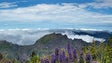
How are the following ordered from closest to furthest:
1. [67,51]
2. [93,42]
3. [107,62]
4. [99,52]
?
[67,51], [107,62], [99,52], [93,42]

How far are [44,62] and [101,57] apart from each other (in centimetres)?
350

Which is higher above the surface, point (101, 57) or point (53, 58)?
point (53, 58)

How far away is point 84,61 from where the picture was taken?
11.9 meters

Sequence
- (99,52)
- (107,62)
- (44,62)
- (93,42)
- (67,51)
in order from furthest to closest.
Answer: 1. (93,42)
2. (99,52)
3. (107,62)
4. (67,51)
5. (44,62)

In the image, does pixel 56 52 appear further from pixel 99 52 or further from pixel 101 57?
pixel 99 52

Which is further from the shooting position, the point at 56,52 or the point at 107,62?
the point at 107,62

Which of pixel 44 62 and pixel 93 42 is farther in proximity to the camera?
pixel 93 42

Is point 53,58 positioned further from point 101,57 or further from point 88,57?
point 101,57

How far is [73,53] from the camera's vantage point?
41.6 feet

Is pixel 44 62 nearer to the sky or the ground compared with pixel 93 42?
nearer to the sky

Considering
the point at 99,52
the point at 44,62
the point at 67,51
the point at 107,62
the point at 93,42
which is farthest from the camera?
the point at 93,42

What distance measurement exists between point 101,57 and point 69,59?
282 centimetres


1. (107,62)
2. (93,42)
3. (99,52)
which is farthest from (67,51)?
(93,42)

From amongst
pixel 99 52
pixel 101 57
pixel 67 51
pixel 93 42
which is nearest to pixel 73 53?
pixel 67 51
